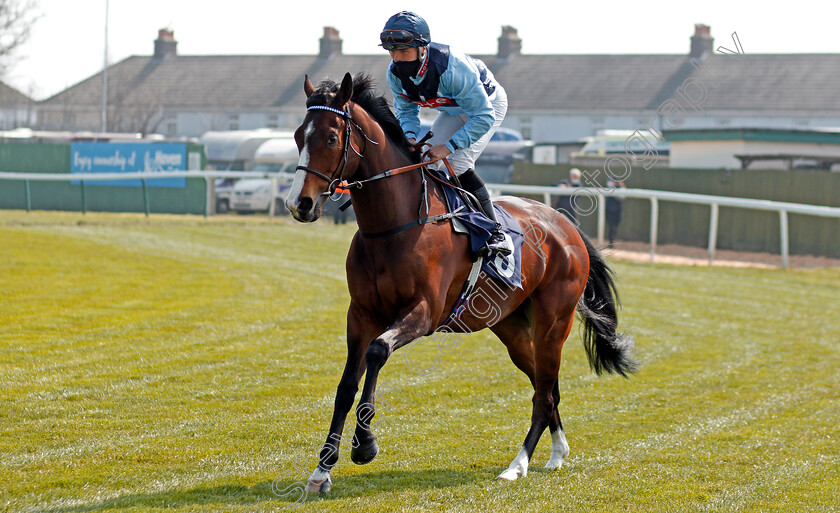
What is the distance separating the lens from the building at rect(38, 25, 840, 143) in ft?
133

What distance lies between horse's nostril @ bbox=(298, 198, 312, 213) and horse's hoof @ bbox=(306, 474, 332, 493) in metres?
1.21

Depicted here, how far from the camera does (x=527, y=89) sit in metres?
44.9

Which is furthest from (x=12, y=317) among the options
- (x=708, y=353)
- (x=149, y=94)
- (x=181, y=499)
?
(x=149, y=94)

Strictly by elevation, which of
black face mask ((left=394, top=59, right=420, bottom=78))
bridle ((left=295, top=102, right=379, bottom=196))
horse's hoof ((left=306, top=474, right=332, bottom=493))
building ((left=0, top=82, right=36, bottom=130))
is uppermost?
building ((left=0, top=82, right=36, bottom=130))

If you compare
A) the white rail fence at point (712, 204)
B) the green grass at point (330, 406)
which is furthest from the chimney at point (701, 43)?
the green grass at point (330, 406)

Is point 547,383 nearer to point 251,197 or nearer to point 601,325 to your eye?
point 601,325

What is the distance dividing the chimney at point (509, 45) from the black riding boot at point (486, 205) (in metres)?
43.2

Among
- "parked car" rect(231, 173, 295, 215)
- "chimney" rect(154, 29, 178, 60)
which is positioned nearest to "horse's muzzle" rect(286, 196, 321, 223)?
"parked car" rect(231, 173, 295, 215)

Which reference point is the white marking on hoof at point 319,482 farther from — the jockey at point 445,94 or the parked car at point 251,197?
the parked car at point 251,197

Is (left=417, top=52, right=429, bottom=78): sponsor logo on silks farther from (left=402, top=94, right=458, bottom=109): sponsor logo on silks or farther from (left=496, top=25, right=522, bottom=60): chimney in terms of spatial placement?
(left=496, top=25, right=522, bottom=60): chimney

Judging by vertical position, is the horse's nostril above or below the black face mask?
below

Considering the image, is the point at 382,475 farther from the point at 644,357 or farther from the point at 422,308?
the point at 644,357

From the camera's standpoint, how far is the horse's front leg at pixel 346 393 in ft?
13.6

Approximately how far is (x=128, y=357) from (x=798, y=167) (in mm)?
16354
